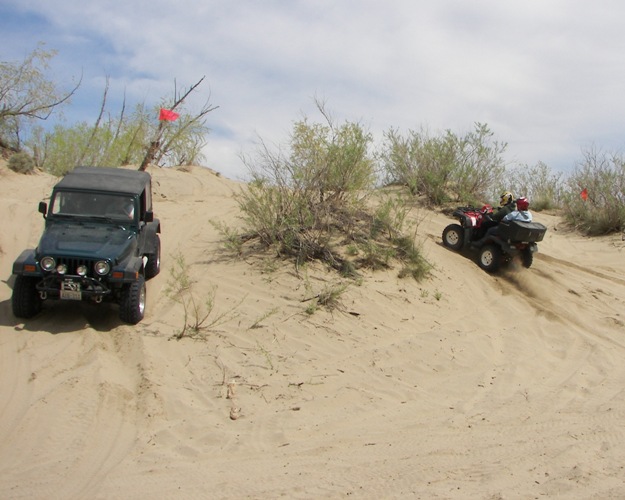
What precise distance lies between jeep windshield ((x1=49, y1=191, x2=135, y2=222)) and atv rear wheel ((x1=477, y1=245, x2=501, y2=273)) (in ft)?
20.5

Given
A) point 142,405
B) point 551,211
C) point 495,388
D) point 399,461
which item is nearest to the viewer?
point 399,461

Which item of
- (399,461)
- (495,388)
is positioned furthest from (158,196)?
(399,461)

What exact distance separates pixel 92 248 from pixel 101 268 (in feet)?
1.22

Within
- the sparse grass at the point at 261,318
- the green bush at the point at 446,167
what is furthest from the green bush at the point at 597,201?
the sparse grass at the point at 261,318

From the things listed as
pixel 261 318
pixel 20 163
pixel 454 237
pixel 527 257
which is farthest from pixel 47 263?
pixel 20 163

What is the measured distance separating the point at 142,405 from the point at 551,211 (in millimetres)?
16157

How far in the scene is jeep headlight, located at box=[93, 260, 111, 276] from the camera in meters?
7.58

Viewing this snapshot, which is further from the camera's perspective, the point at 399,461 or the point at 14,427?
the point at 14,427

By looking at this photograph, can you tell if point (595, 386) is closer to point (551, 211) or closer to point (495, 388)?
point (495, 388)

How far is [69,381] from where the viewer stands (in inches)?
254

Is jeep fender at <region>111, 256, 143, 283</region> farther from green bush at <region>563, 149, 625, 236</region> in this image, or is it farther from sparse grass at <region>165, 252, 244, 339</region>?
green bush at <region>563, 149, 625, 236</region>

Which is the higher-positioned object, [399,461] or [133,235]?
[133,235]

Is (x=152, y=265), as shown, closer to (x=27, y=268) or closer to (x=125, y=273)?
(x=125, y=273)

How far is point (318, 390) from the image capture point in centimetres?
676
